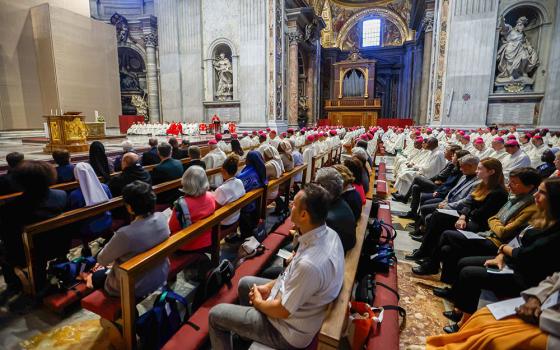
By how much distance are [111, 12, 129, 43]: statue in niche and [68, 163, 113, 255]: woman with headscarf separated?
17493mm

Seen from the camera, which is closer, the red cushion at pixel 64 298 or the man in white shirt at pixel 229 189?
the red cushion at pixel 64 298

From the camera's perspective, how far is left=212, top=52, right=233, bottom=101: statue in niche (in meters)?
14.4

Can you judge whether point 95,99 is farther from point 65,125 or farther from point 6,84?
point 65,125

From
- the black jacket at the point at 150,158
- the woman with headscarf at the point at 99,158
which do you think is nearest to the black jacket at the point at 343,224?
the woman with headscarf at the point at 99,158

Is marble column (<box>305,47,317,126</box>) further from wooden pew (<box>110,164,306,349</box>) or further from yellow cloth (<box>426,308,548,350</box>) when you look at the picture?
yellow cloth (<box>426,308,548,350</box>)

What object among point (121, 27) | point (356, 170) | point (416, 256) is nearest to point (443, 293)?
point (416, 256)

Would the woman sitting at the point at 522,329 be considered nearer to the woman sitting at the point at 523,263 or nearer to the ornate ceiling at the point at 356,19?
the woman sitting at the point at 523,263

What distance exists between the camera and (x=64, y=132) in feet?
25.1

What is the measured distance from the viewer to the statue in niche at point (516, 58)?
36.5 ft

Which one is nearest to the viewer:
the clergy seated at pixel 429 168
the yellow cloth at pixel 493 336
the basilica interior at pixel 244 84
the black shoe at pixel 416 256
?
the yellow cloth at pixel 493 336

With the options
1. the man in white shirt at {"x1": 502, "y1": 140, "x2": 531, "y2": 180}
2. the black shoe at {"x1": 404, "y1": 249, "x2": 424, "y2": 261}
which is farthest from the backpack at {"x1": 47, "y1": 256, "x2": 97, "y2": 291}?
the man in white shirt at {"x1": 502, "y1": 140, "x2": 531, "y2": 180}

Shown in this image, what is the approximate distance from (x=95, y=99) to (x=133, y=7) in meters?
7.73

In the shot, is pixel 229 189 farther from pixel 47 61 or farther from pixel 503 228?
pixel 47 61

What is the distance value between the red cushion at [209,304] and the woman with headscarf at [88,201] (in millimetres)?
1642
